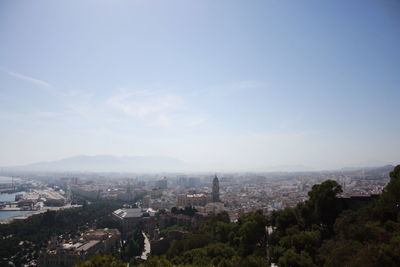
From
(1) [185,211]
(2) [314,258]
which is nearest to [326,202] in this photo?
(2) [314,258]

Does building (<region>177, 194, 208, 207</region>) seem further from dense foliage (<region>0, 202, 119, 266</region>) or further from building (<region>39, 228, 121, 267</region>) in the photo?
building (<region>39, 228, 121, 267</region>)

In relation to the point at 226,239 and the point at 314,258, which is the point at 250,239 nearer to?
the point at 226,239

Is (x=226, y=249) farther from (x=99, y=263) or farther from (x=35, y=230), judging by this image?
(x=35, y=230)

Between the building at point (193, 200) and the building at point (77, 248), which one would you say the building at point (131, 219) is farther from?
the building at point (193, 200)

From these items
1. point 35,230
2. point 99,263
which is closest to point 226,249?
point 99,263

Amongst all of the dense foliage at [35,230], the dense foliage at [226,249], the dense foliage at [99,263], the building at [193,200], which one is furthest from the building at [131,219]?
the dense foliage at [99,263]
